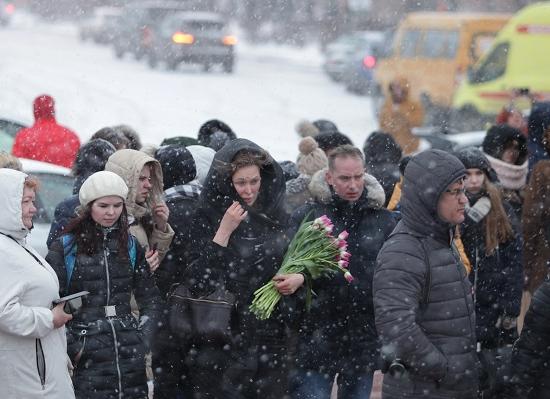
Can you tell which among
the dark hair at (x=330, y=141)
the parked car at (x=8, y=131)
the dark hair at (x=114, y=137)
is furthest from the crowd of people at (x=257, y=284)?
the parked car at (x=8, y=131)

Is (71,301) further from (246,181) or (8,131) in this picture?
(8,131)

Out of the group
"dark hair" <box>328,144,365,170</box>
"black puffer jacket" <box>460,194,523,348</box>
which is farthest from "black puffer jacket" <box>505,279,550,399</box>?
"black puffer jacket" <box>460,194,523,348</box>

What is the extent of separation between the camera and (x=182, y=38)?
1218 inches

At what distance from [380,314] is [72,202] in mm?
2400

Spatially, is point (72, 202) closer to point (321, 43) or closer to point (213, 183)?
point (213, 183)

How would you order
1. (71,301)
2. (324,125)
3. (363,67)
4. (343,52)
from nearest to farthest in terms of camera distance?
(71,301), (324,125), (363,67), (343,52)

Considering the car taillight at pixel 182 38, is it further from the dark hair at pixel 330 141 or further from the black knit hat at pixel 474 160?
the black knit hat at pixel 474 160

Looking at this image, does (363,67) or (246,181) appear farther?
(363,67)

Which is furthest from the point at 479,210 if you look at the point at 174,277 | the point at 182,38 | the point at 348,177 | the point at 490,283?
the point at 182,38

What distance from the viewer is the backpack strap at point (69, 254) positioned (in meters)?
5.72

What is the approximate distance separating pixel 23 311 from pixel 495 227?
128 inches

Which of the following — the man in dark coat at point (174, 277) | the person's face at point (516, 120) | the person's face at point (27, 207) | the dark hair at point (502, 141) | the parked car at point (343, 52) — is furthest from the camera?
the parked car at point (343, 52)

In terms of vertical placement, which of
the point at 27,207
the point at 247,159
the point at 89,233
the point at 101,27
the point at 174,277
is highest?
the point at 101,27

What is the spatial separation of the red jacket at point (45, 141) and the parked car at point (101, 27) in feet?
93.8
